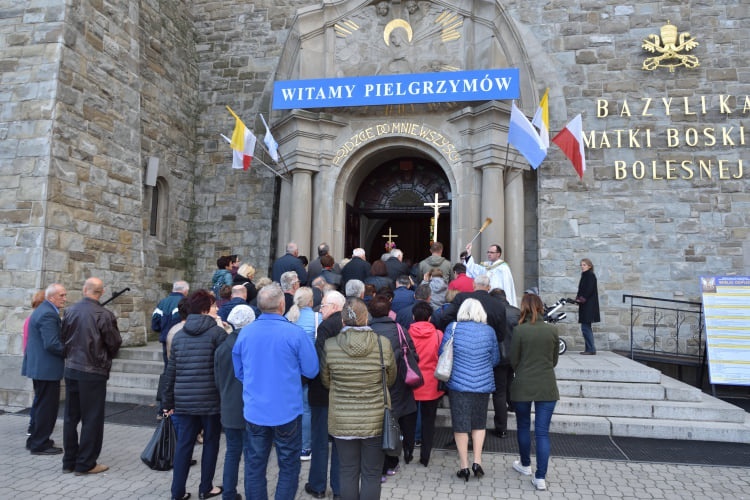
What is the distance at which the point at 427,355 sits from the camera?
199 inches

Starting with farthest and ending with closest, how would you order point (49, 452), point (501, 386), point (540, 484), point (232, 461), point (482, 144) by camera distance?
point (482, 144) < point (501, 386) < point (49, 452) < point (540, 484) < point (232, 461)

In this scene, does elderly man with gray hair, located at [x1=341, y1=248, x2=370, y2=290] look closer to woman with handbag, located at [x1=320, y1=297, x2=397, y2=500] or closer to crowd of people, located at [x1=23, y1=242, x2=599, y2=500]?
crowd of people, located at [x1=23, y1=242, x2=599, y2=500]

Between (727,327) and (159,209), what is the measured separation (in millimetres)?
11013

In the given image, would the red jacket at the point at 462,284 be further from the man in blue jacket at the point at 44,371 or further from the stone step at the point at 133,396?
the stone step at the point at 133,396

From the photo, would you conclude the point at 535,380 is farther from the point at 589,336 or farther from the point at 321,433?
the point at 589,336

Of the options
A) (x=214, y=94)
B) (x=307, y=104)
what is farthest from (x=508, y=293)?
(x=214, y=94)

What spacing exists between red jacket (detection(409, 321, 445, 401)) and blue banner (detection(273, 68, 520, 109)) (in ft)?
19.9

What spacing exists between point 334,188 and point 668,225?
21.5 ft

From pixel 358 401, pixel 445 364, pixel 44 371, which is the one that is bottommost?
pixel 44 371

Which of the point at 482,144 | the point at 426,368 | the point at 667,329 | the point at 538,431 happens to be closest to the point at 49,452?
the point at 426,368

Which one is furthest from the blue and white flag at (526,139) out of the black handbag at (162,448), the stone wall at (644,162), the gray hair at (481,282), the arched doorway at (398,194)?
the black handbag at (162,448)

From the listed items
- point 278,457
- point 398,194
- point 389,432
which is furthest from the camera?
point 398,194

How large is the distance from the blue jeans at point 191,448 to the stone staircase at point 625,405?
9.83 feet

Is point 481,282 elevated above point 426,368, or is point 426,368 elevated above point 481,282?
point 481,282
